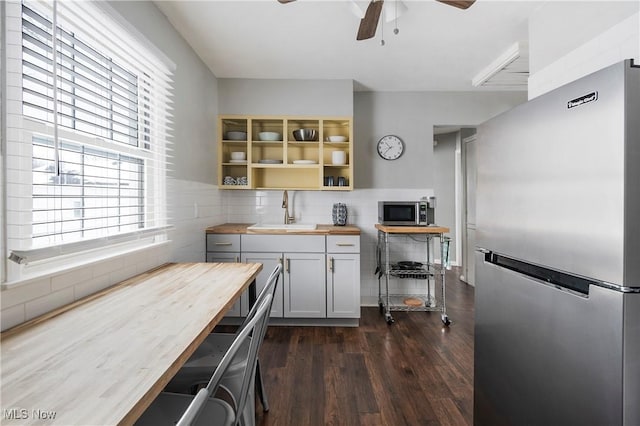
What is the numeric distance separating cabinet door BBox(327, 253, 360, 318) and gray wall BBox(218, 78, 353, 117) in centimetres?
159

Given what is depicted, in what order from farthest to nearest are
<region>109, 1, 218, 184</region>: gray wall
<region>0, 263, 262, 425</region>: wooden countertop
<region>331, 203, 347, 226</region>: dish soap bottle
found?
<region>331, 203, 347, 226</region>: dish soap bottle
<region>109, 1, 218, 184</region>: gray wall
<region>0, 263, 262, 425</region>: wooden countertop

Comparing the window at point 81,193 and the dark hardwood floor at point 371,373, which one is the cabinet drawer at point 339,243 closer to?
the dark hardwood floor at point 371,373

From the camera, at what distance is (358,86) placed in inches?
145

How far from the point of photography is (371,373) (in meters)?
2.24

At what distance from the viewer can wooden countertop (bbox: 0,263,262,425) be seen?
683 millimetres

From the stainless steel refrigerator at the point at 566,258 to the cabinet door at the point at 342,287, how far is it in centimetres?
179

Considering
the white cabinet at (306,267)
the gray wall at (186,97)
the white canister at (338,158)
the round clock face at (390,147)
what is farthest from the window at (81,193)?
the round clock face at (390,147)

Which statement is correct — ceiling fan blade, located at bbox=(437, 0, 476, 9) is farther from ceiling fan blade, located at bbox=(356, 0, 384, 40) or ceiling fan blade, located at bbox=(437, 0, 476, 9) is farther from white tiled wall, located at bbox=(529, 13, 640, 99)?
white tiled wall, located at bbox=(529, 13, 640, 99)

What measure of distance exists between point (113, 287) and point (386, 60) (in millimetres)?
Answer: 2796

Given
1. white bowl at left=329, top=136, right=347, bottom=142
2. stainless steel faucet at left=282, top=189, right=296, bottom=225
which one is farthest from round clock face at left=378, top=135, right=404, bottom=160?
stainless steel faucet at left=282, top=189, right=296, bottom=225

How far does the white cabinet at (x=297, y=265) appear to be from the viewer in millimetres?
3072

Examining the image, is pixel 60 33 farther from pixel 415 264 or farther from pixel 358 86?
pixel 415 264

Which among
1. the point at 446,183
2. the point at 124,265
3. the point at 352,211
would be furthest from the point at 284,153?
the point at 446,183

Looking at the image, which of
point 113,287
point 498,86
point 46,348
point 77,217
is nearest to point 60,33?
point 77,217
